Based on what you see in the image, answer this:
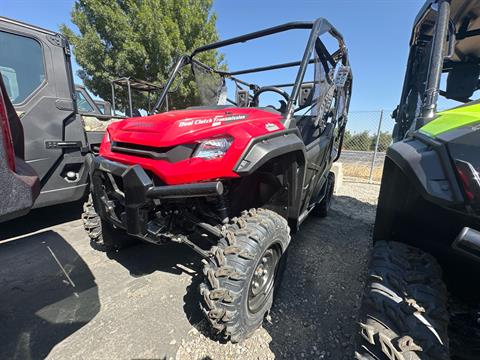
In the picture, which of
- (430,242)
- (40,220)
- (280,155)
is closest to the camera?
(430,242)

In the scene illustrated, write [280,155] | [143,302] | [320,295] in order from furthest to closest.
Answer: [320,295] → [143,302] → [280,155]

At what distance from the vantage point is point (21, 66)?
2816 millimetres

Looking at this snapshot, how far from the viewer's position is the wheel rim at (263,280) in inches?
69.7

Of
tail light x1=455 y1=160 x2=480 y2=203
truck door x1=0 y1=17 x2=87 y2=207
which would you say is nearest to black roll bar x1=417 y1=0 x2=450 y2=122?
tail light x1=455 y1=160 x2=480 y2=203

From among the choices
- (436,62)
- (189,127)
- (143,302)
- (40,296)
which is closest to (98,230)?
(40,296)

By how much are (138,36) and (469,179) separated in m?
11.7

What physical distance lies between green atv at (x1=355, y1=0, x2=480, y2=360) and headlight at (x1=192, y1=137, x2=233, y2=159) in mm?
930

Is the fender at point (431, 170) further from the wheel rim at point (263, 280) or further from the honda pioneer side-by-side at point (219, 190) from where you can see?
the wheel rim at point (263, 280)

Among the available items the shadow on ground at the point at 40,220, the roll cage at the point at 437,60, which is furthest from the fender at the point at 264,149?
the shadow on ground at the point at 40,220

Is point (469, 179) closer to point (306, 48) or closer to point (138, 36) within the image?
point (306, 48)

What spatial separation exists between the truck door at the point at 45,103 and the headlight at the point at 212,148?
2502mm

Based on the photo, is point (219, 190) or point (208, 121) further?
point (208, 121)

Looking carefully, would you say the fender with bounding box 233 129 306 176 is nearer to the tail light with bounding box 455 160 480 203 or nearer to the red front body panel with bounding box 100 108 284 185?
the red front body panel with bounding box 100 108 284 185

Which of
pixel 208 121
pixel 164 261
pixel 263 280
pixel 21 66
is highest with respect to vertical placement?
pixel 21 66
